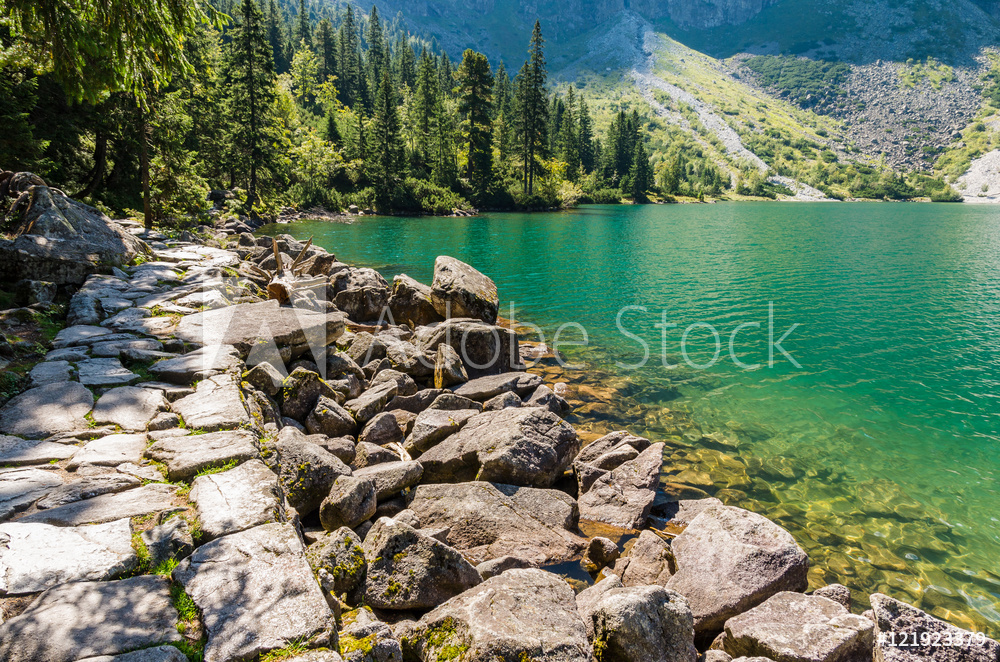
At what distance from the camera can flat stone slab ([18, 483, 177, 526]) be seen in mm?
3780

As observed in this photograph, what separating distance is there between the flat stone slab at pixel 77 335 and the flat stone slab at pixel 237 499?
457 centimetres

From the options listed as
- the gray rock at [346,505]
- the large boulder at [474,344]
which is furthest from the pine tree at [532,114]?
the gray rock at [346,505]

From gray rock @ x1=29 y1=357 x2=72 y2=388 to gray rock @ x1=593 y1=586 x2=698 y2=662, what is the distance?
23.1 feet

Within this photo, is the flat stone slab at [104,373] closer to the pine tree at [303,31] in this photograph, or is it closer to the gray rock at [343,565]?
the gray rock at [343,565]

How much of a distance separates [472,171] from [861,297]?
2461 inches

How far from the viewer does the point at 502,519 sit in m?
6.54

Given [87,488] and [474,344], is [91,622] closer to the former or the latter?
[87,488]

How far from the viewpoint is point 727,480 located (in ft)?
28.6

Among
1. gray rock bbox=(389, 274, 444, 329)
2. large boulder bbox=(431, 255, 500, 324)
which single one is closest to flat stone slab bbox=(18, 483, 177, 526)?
Answer: large boulder bbox=(431, 255, 500, 324)

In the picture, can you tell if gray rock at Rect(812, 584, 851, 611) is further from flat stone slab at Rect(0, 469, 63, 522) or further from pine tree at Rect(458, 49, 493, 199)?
pine tree at Rect(458, 49, 493, 199)

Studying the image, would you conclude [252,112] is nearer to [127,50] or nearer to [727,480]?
[127,50]

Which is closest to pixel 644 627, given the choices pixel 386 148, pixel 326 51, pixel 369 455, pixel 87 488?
pixel 369 455

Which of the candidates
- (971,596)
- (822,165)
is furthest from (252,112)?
(822,165)

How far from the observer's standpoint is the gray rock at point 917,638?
448 cm
